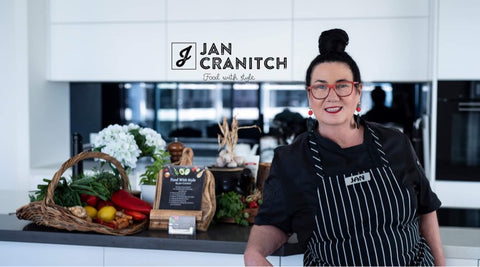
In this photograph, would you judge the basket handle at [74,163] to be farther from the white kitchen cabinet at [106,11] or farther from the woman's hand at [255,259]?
the white kitchen cabinet at [106,11]

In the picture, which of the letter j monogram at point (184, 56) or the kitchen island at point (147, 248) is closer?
the kitchen island at point (147, 248)

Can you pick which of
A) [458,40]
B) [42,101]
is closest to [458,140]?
[458,40]

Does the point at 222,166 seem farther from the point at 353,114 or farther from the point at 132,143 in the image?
the point at 353,114

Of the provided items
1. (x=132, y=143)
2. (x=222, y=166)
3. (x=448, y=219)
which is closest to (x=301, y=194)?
(x=222, y=166)

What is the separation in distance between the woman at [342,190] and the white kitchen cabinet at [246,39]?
6.50 feet

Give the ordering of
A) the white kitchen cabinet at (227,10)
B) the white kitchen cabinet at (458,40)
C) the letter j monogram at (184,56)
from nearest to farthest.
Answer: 1. the white kitchen cabinet at (458,40)
2. the white kitchen cabinet at (227,10)
3. the letter j monogram at (184,56)

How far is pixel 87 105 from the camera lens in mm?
4039

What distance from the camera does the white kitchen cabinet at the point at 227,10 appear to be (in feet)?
11.1

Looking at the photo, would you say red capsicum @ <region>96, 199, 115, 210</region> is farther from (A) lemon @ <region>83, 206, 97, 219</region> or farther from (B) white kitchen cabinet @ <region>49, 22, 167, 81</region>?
(B) white kitchen cabinet @ <region>49, 22, 167, 81</region>

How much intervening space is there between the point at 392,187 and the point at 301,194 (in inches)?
9.4

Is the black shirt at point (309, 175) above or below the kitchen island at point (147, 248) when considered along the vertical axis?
Result: above

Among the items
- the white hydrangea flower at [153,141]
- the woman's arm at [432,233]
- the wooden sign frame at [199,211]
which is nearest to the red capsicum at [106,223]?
the wooden sign frame at [199,211]

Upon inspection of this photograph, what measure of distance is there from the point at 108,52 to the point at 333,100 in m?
2.51
